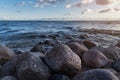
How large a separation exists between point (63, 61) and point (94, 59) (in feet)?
5.34

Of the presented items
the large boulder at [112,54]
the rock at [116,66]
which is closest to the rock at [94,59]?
the rock at [116,66]

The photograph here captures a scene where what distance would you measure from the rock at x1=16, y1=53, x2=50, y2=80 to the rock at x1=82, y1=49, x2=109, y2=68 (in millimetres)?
1768

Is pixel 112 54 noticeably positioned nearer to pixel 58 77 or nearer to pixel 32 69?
pixel 58 77

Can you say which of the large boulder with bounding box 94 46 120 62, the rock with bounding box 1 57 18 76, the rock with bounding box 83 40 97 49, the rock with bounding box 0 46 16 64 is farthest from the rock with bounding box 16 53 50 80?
the rock with bounding box 83 40 97 49

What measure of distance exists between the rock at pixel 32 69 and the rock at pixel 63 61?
238 millimetres

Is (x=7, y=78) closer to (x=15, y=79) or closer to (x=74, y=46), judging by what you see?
(x=15, y=79)

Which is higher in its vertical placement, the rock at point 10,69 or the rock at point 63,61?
the rock at point 63,61

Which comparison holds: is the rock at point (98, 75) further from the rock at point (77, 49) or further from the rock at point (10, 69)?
the rock at point (77, 49)

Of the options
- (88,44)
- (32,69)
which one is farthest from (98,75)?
(88,44)

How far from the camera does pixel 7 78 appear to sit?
6.42m

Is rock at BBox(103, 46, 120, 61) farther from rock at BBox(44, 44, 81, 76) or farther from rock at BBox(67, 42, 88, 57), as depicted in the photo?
rock at BBox(44, 44, 81, 76)

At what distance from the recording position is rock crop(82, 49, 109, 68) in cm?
780

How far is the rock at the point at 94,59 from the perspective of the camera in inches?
307

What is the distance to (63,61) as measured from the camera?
6.59 m
